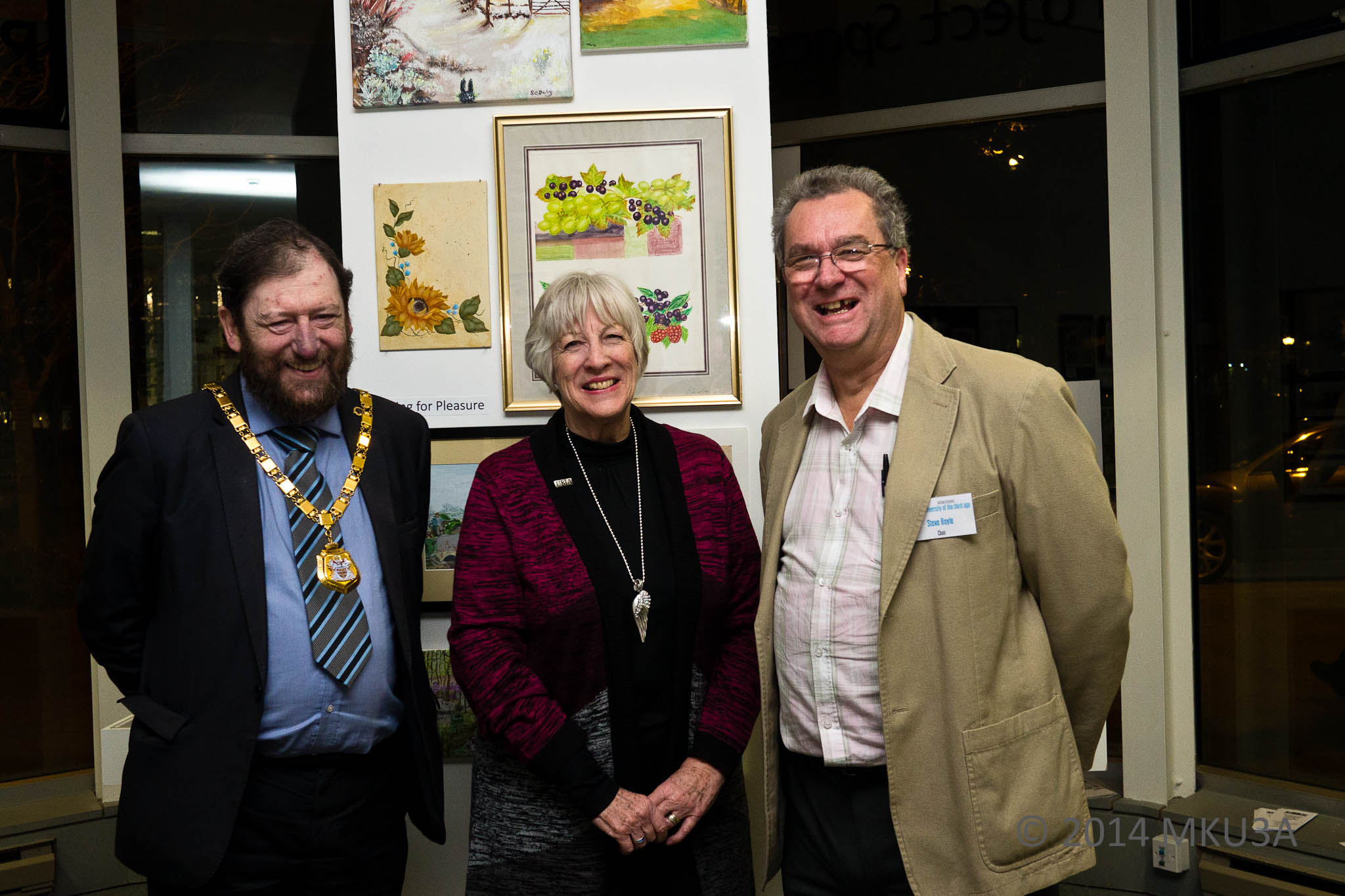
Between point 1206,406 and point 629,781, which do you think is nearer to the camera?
point 629,781

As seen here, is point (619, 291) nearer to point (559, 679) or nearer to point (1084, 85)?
point (559, 679)

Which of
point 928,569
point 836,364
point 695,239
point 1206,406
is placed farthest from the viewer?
point 1206,406

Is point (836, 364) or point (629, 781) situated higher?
point (836, 364)

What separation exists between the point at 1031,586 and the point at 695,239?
1.38m

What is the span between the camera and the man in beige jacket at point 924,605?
67.6 inches

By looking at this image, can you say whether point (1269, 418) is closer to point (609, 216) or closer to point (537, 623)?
point (609, 216)

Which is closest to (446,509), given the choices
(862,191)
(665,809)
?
(665,809)

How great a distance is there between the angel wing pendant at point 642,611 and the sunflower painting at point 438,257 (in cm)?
106

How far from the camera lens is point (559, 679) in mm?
2045

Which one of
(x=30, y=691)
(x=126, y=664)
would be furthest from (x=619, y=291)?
(x=30, y=691)

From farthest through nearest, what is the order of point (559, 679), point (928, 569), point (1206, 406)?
point (1206, 406), point (559, 679), point (928, 569)

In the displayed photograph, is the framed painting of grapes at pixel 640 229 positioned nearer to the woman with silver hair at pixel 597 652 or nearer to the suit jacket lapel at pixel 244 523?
the woman with silver hair at pixel 597 652

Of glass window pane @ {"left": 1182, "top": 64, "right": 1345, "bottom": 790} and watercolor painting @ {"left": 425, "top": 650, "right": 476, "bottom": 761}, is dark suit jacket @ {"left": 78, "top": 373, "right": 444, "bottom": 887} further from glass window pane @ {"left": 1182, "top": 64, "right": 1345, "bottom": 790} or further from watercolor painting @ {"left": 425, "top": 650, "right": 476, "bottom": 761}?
glass window pane @ {"left": 1182, "top": 64, "right": 1345, "bottom": 790}

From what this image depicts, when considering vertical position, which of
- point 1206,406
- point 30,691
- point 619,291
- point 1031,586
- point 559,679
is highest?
point 619,291
